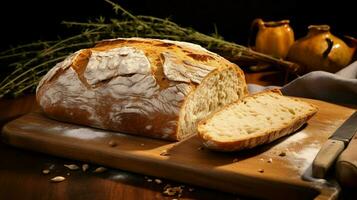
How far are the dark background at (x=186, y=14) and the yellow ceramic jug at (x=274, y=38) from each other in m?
0.32

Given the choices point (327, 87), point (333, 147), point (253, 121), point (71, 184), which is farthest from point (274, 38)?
point (71, 184)

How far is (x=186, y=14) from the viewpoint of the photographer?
2.78 m

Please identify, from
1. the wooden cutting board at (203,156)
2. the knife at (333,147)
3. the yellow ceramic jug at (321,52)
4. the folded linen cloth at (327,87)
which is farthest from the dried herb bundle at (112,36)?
the knife at (333,147)

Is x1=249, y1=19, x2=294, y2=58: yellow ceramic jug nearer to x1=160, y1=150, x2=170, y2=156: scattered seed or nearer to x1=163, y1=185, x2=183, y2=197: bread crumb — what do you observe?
x1=160, y1=150, x2=170, y2=156: scattered seed

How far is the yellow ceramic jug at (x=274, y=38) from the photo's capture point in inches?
92.6

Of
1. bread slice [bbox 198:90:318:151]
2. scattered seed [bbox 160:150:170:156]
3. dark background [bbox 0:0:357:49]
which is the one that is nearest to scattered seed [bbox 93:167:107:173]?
scattered seed [bbox 160:150:170:156]

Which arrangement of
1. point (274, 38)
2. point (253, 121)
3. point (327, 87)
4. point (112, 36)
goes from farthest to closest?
point (274, 38) < point (112, 36) < point (327, 87) < point (253, 121)

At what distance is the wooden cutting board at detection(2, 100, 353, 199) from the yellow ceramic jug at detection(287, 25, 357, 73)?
0.47m

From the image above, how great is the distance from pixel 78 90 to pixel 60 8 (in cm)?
119

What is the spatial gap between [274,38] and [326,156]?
1.12m

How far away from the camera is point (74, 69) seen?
1.72m

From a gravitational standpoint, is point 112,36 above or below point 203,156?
above

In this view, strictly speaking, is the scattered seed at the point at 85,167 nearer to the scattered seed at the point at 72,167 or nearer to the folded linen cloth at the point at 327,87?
the scattered seed at the point at 72,167

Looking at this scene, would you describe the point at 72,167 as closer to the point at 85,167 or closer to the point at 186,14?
the point at 85,167
